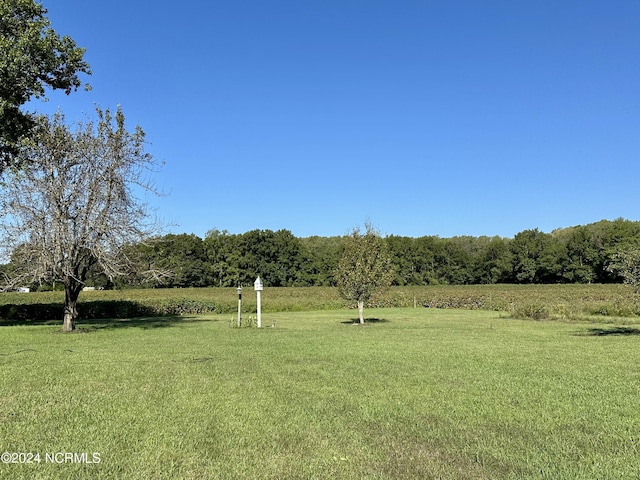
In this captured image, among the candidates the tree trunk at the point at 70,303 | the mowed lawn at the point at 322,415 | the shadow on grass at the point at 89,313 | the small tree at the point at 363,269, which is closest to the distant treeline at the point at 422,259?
the shadow on grass at the point at 89,313

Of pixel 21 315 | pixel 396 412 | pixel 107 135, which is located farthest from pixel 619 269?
pixel 21 315

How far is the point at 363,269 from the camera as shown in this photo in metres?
26.7

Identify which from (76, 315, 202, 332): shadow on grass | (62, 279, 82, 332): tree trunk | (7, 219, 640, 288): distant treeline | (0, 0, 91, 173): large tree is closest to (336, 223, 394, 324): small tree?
(76, 315, 202, 332): shadow on grass

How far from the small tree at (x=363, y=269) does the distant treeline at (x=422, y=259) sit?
62869 millimetres

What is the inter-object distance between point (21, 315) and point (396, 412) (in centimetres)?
3205

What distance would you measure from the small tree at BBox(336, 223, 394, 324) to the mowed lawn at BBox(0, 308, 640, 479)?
1375cm

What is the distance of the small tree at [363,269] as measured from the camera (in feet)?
87.2

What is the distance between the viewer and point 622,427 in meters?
6.08

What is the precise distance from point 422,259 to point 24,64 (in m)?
95.1

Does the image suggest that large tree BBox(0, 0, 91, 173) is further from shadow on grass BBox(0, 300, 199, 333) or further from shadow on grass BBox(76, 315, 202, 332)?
shadow on grass BBox(0, 300, 199, 333)

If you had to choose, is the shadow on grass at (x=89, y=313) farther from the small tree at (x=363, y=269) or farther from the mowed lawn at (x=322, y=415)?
the mowed lawn at (x=322, y=415)

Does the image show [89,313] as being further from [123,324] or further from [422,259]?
[422,259]

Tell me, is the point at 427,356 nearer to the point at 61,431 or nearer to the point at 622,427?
the point at 622,427

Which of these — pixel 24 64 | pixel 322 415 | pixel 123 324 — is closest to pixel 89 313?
pixel 123 324
